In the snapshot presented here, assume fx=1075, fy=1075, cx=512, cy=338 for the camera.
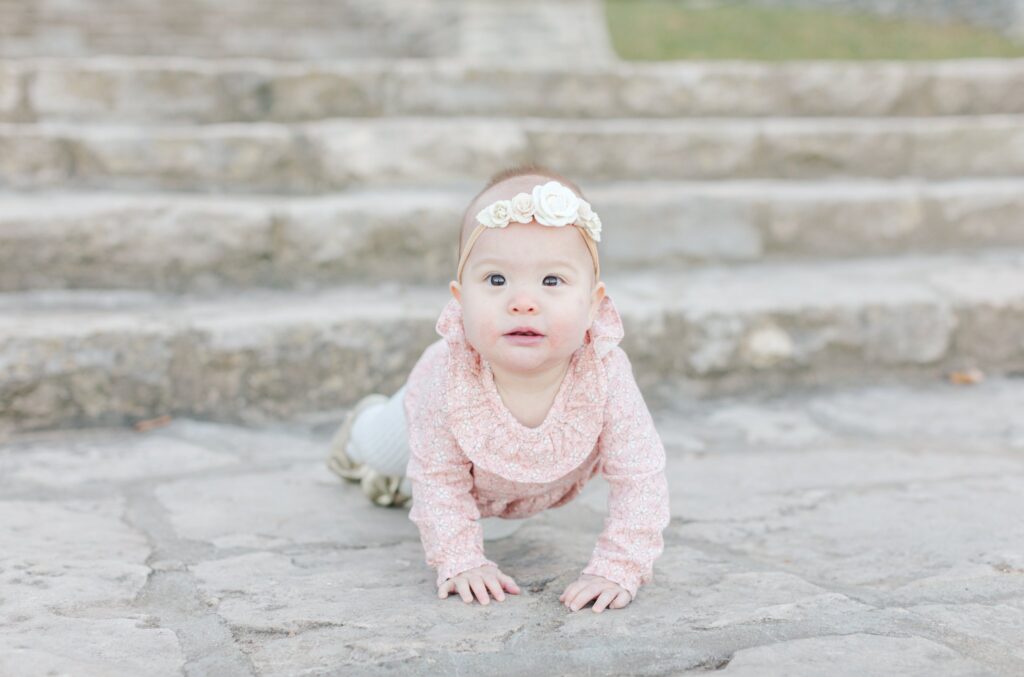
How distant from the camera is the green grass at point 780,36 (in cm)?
630

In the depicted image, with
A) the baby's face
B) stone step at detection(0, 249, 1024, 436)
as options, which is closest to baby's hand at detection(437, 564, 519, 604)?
the baby's face

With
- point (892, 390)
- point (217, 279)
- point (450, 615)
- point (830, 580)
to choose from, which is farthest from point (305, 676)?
point (892, 390)

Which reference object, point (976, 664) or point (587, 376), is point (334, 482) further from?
point (976, 664)

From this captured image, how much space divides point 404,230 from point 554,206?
1595 mm

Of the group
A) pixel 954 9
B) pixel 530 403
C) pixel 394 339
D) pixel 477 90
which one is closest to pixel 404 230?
pixel 394 339

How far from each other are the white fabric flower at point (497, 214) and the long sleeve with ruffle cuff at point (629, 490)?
322 millimetres

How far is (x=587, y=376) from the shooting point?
179cm

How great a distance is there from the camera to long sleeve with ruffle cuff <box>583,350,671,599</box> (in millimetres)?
1720

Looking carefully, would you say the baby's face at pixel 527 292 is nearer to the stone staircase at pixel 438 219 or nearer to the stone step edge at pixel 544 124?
the stone staircase at pixel 438 219

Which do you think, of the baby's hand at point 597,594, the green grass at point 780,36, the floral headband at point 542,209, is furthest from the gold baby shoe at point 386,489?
the green grass at point 780,36

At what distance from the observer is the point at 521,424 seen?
1.80m

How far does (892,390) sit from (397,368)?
4.53 ft

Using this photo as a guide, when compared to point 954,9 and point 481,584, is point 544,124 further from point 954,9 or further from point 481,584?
point 954,9

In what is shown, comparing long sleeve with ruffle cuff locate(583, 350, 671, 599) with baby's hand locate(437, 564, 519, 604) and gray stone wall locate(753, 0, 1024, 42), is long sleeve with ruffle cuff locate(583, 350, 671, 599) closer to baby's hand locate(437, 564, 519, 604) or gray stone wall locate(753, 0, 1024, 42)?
baby's hand locate(437, 564, 519, 604)
